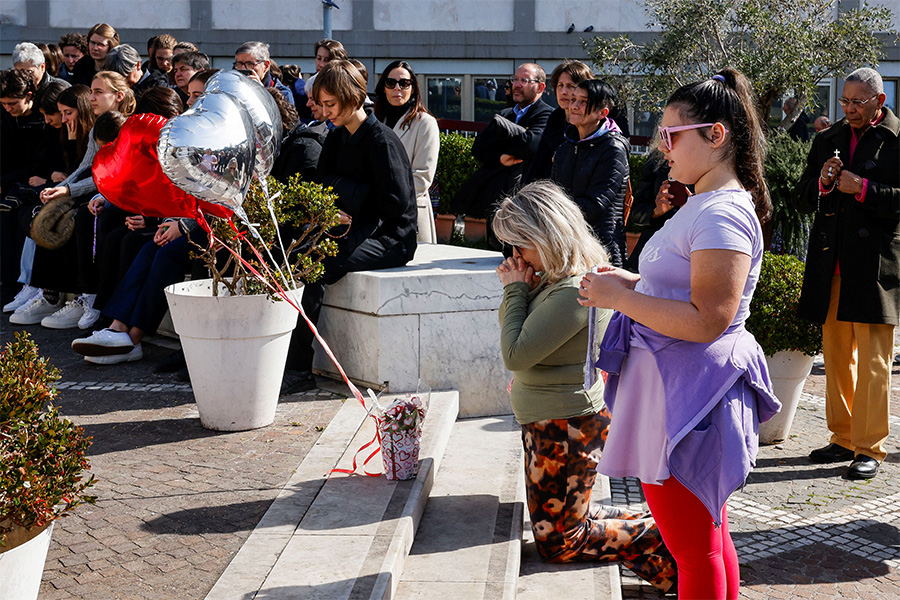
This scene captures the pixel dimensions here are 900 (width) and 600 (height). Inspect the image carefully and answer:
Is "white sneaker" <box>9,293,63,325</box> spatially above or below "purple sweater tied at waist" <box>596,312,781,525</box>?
below

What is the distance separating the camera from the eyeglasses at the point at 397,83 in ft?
23.9

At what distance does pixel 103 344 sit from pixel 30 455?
3.82 meters

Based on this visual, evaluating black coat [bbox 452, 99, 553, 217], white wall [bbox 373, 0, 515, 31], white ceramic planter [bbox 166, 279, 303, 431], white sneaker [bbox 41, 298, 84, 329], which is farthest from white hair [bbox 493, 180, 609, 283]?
white wall [bbox 373, 0, 515, 31]

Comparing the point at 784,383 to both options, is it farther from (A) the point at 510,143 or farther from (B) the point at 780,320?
(A) the point at 510,143

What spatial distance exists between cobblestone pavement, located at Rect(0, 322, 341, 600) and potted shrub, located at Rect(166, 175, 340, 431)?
0.58 ft

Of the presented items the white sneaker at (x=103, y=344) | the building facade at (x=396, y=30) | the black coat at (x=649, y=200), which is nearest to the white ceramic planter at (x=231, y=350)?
the white sneaker at (x=103, y=344)

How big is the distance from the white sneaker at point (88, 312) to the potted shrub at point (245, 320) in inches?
99.6

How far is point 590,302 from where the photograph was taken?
276 cm

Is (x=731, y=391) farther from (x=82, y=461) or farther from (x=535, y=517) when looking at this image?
(x=82, y=461)

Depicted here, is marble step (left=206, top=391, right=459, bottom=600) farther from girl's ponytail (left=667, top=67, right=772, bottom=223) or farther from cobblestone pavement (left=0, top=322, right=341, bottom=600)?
girl's ponytail (left=667, top=67, right=772, bottom=223)

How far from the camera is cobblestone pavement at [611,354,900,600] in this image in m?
3.94

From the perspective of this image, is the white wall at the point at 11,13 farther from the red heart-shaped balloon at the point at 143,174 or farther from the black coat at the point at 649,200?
the black coat at the point at 649,200

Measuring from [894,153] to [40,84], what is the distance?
7717 millimetres

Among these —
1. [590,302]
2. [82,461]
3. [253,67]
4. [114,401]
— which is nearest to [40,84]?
[253,67]
